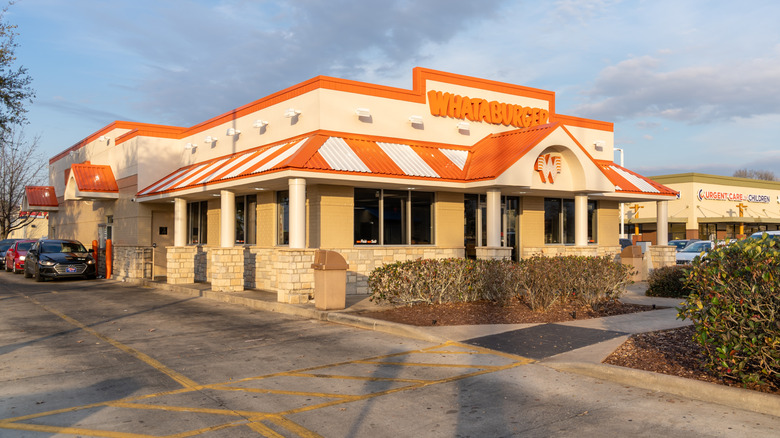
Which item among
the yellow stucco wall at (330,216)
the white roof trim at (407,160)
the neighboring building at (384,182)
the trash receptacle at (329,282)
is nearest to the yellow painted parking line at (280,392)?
the trash receptacle at (329,282)

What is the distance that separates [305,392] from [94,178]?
2427 centimetres

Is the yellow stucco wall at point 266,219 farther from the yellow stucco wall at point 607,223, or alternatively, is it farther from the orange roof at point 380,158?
the yellow stucco wall at point 607,223

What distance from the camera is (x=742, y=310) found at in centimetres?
644

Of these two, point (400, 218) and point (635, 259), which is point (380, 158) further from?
point (635, 259)

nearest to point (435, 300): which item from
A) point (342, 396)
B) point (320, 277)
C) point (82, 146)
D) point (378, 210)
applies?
point (320, 277)

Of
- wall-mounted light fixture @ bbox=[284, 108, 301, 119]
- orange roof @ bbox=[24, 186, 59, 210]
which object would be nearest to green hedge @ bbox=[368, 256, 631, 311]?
wall-mounted light fixture @ bbox=[284, 108, 301, 119]

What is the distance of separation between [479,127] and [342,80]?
5217mm

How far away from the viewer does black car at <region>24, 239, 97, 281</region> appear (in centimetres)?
2519

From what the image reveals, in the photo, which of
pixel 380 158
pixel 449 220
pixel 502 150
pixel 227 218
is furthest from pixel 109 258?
pixel 502 150

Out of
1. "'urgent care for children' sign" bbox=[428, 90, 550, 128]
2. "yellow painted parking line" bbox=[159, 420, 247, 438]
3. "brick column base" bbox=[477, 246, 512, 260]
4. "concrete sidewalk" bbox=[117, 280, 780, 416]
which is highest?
"'urgent care for children' sign" bbox=[428, 90, 550, 128]

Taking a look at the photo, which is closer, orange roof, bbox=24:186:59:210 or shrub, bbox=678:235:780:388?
shrub, bbox=678:235:780:388

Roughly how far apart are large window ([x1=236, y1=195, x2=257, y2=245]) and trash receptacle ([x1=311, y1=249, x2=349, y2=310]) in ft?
22.9

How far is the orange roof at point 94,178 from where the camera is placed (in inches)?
1054

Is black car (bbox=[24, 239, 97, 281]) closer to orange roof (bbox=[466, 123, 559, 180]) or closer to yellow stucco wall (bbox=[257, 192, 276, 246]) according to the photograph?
yellow stucco wall (bbox=[257, 192, 276, 246])
